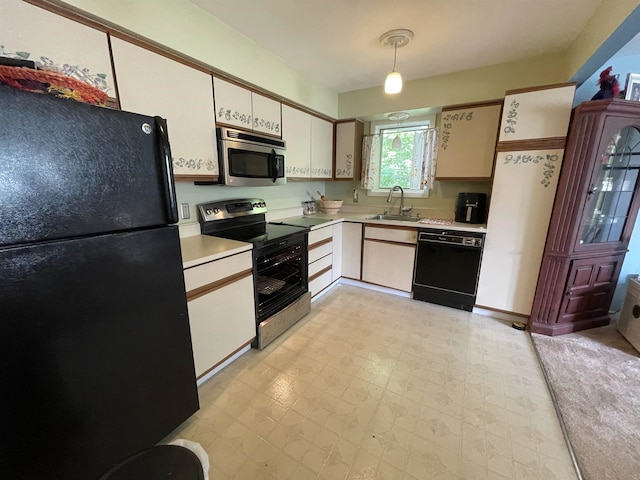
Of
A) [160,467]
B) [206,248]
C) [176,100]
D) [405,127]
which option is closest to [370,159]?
[405,127]

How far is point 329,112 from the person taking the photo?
3.27 metres

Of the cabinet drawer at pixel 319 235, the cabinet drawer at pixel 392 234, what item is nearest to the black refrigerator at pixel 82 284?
the cabinet drawer at pixel 319 235

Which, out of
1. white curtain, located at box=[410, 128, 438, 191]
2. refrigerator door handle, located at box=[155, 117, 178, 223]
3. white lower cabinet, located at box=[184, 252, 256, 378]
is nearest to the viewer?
refrigerator door handle, located at box=[155, 117, 178, 223]

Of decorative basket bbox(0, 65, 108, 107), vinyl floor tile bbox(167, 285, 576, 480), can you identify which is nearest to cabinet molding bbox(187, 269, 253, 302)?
vinyl floor tile bbox(167, 285, 576, 480)

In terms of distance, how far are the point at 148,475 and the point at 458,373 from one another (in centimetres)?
191

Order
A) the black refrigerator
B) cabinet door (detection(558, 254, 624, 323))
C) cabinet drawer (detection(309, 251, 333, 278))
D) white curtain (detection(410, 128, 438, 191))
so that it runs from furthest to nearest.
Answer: white curtain (detection(410, 128, 438, 191)), cabinet drawer (detection(309, 251, 333, 278)), cabinet door (detection(558, 254, 624, 323)), the black refrigerator

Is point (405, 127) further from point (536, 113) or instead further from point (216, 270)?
point (216, 270)

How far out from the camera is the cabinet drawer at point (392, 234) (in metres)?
2.90

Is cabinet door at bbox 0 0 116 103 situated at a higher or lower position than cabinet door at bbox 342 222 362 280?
higher

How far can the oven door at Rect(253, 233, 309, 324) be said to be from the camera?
82.2 inches

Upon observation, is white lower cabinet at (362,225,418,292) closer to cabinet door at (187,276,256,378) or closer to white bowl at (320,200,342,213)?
white bowl at (320,200,342,213)

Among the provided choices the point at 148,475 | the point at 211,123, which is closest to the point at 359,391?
the point at 148,475

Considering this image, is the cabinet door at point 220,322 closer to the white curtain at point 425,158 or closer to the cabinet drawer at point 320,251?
the cabinet drawer at point 320,251

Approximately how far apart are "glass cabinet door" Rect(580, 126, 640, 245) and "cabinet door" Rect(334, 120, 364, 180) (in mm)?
2323
